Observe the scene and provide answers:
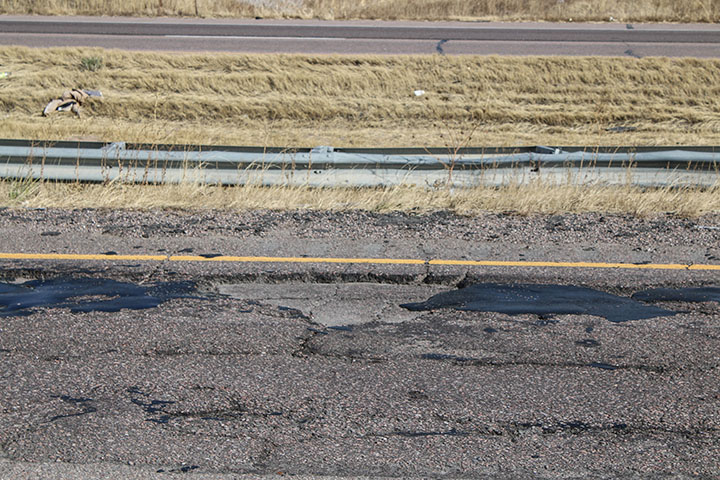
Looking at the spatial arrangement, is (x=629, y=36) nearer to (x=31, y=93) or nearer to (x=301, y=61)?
(x=301, y=61)

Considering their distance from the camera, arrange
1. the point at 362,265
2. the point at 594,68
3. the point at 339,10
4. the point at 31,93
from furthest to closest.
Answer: the point at 339,10
the point at 594,68
the point at 31,93
the point at 362,265

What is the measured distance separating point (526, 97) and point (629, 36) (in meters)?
7.05

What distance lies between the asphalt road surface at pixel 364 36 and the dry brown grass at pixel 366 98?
5.74ft

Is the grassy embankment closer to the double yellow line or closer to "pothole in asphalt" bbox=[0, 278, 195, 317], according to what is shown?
the double yellow line

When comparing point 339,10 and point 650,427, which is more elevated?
point 339,10

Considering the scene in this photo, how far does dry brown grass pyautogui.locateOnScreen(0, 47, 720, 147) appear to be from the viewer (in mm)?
14727

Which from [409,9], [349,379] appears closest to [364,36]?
[409,9]

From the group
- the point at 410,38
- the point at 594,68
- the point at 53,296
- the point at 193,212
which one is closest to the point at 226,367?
the point at 53,296

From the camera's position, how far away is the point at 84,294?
18.1 ft

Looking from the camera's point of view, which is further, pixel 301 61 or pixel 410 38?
pixel 410 38

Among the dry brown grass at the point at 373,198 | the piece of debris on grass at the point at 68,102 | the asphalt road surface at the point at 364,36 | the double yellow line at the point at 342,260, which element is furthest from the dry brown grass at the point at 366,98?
the double yellow line at the point at 342,260

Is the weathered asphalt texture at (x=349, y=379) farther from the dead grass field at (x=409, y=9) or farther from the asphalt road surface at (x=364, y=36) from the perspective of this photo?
the dead grass field at (x=409, y=9)

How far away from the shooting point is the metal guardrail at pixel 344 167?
905cm

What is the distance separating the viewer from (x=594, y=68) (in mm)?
17875
